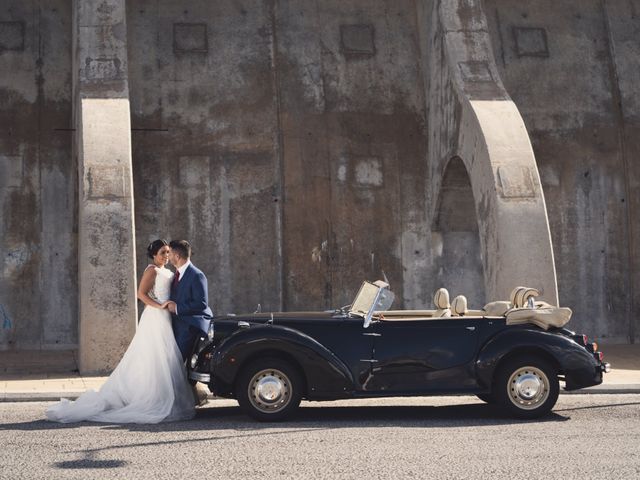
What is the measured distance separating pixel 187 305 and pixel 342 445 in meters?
3.17

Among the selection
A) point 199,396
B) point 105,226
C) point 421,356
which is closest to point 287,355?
point 421,356

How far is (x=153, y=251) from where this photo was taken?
12094 mm

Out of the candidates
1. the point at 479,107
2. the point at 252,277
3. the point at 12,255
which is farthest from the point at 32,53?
the point at 479,107

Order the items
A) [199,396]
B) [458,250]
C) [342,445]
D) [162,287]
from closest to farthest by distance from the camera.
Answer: [342,445]
[199,396]
[162,287]
[458,250]

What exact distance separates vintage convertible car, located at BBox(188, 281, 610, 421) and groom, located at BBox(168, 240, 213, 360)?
64cm

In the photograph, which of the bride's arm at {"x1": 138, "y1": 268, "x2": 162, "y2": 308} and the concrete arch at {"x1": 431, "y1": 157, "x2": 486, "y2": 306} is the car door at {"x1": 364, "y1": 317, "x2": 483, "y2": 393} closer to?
the bride's arm at {"x1": 138, "y1": 268, "x2": 162, "y2": 308}

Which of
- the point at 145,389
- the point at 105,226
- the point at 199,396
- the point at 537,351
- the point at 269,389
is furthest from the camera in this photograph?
the point at 105,226

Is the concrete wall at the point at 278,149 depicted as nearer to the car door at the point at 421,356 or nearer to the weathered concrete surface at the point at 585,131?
the weathered concrete surface at the point at 585,131

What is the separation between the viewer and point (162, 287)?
39.5 ft

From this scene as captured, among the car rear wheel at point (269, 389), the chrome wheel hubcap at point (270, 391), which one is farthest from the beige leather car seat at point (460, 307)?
the chrome wheel hubcap at point (270, 391)

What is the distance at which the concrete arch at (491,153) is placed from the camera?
16.8 m

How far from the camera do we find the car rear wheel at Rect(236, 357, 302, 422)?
423 inches

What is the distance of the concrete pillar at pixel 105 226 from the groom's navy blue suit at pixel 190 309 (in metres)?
4.24

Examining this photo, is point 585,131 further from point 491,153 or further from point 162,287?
point 162,287
